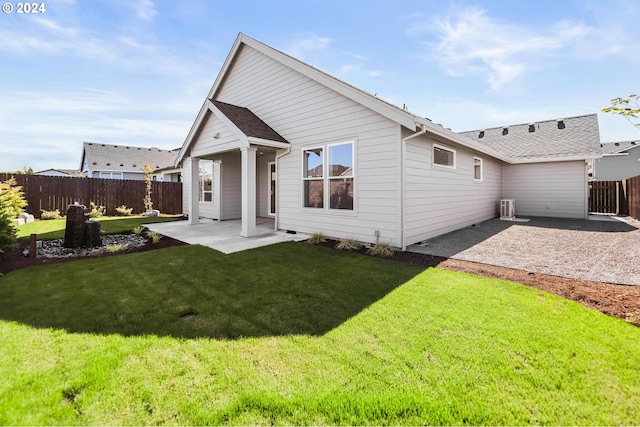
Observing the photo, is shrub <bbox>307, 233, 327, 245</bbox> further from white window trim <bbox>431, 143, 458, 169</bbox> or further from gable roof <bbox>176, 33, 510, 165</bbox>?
white window trim <bbox>431, 143, 458, 169</bbox>

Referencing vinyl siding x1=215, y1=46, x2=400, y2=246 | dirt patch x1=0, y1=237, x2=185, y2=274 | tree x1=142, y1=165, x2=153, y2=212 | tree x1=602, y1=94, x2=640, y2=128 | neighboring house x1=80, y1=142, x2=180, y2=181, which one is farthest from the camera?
neighboring house x1=80, y1=142, x2=180, y2=181

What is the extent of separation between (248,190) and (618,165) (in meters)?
33.8

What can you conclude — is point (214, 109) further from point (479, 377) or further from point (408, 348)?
point (479, 377)

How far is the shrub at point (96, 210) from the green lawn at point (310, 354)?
11695 millimetres

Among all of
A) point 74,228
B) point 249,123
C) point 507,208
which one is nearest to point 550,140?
point 507,208

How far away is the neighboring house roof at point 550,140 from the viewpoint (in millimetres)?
12699

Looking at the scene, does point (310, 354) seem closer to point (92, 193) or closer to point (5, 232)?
point (5, 232)

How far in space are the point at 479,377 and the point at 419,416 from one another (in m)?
0.73

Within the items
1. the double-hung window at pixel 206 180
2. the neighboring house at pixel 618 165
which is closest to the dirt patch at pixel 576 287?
the double-hung window at pixel 206 180

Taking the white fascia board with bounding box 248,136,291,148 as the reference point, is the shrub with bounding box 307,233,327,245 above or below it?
below

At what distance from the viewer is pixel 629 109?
3154mm

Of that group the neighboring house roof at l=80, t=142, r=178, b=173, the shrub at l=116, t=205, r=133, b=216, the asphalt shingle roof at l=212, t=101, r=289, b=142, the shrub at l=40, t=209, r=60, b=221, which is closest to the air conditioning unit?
the asphalt shingle roof at l=212, t=101, r=289, b=142

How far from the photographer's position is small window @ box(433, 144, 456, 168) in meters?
8.21

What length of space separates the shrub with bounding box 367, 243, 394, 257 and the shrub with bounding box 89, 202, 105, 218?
14424 millimetres
